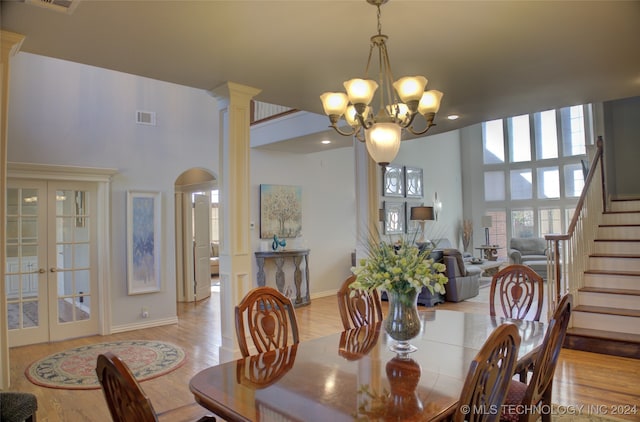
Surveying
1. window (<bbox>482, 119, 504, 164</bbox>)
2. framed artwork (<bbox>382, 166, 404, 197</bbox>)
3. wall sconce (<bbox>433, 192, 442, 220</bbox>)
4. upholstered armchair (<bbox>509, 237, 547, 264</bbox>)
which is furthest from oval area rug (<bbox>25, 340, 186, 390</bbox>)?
window (<bbox>482, 119, 504, 164</bbox>)

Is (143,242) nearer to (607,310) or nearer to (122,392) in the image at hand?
(122,392)

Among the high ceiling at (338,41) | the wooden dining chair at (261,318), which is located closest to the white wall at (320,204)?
the high ceiling at (338,41)

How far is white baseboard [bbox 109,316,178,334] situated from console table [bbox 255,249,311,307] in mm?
1475

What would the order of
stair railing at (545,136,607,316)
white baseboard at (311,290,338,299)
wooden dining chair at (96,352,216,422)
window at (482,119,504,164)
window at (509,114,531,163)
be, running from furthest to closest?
window at (482,119,504,164) < window at (509,114,531,163) < white baseboard at (311,290,338,299) < stair railing at (545,136,607,316) < wooden dining chair at (96,352,216,422)

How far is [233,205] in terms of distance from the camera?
372cm

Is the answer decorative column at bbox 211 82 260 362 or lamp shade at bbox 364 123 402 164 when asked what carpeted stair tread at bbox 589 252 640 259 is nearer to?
lamp shade at bbox 364 123 402 164

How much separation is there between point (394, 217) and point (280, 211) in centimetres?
336

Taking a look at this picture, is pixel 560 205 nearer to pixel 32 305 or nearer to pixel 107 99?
pixel 107 99

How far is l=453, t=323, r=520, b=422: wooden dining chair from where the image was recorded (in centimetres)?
121

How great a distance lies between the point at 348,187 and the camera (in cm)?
855

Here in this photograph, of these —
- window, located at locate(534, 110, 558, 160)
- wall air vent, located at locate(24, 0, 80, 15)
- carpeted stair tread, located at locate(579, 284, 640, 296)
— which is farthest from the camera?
window, located at locate(534, 110, 558, 160)

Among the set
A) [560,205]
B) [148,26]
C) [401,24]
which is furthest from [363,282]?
[560,205]

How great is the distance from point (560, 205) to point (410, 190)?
427cm

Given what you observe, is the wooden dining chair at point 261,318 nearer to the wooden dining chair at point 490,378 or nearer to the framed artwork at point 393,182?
the wooden dining chair at point 490,378
